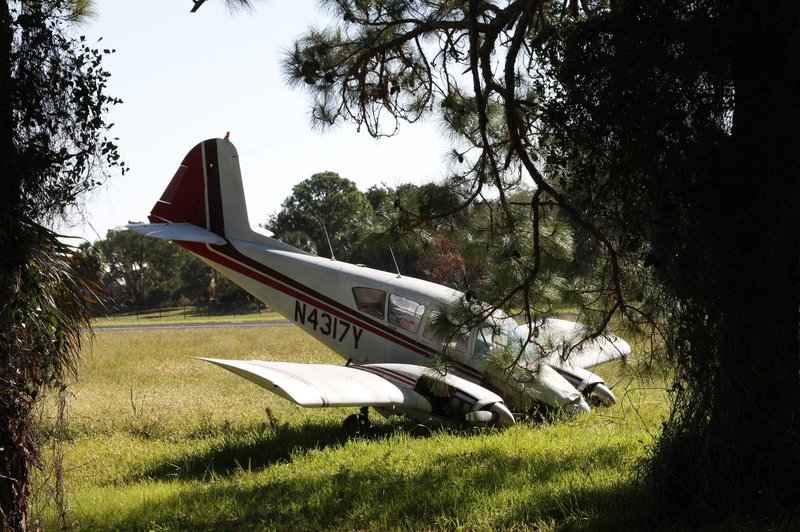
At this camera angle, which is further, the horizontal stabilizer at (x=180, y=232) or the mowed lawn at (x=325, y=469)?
the horizontal stabilizer at (x=180, y=232)

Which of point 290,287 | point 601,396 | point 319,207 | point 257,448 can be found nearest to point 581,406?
point 601,396

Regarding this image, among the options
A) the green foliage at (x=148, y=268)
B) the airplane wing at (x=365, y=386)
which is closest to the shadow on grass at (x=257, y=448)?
the airplane wing at (x=365, y=386)

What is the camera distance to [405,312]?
40.1ft

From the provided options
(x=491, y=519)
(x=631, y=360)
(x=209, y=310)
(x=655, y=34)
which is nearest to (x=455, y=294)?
(x=631, y=360)

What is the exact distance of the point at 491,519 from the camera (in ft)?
20.1

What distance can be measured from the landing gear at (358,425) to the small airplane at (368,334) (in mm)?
232

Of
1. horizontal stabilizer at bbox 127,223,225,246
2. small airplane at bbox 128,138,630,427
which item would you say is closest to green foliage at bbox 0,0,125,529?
small airplane at bbox 128,138,630,427

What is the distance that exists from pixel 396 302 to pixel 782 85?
317 inches

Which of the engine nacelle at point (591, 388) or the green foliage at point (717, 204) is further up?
the green foliage at point (717, 204)

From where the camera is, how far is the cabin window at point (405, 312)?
1208 cm

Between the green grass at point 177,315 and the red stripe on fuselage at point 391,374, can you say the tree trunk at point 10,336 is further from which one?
the green grass at point 177,315

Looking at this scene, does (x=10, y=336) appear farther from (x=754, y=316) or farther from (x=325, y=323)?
(x=325, y=323)

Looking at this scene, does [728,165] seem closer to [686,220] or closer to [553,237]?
[686,220]

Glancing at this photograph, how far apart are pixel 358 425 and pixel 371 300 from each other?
2.83 metres
